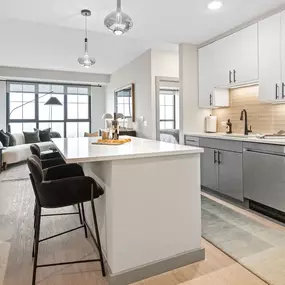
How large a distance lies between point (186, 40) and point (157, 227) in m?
3.36

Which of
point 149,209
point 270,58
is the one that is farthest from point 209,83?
point 149,209

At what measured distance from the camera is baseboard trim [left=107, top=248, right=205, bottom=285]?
6.02 feet

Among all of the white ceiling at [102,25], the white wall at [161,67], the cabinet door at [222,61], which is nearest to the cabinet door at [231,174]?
the cabinet door at [222,61]

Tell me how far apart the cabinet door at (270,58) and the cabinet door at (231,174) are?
849mm

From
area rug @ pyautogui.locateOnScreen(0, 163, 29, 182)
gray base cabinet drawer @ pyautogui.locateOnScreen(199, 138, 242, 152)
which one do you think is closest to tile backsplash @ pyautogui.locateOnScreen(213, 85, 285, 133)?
gray base cabinet drawer @ pyautogui.locateOnScreen(199, 138, 242, 152)

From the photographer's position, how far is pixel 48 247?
7.89 feet

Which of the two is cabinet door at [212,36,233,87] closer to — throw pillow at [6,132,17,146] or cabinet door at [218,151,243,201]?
cabinet door at [218,151,243,201]

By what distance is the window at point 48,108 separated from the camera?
8.35 m

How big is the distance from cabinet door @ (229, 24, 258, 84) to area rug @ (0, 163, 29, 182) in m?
4.49

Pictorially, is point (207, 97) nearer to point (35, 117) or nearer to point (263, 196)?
point (263, 196)

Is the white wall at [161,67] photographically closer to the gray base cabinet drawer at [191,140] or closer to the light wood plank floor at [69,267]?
the gray base cabinet drawer at [191,140]

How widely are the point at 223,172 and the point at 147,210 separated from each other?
6.61 ft

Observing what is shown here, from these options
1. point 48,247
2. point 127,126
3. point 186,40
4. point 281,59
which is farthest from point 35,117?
point 281,59

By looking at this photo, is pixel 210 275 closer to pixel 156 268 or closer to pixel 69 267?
pixel 156 268
